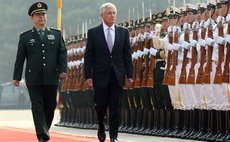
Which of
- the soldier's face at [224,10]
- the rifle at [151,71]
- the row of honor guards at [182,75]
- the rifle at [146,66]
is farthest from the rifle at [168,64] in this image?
the soldier's face at [224,10]

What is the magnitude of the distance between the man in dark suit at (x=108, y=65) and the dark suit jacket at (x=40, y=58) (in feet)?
1.36

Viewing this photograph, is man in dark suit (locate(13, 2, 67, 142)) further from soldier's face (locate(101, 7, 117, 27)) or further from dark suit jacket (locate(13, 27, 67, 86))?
soldier's face (locate(101, 7, 117, 27))

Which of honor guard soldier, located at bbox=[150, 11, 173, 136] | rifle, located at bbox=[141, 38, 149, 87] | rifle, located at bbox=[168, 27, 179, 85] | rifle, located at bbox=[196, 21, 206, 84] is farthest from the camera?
rifle, located at bbox=[141, 38, 149, 87]

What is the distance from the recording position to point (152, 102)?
54.5 ft

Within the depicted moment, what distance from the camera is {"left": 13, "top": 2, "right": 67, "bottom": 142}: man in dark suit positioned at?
1244 centimetres

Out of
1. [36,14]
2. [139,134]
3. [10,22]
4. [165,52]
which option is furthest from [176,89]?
[10,22]

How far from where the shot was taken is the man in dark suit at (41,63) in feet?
40.8

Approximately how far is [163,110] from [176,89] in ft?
4.52

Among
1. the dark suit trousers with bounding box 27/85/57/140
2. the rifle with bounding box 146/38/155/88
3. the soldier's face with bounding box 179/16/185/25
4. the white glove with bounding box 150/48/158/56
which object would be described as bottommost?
the dark suit trousers with bounding box 27/85/57/140

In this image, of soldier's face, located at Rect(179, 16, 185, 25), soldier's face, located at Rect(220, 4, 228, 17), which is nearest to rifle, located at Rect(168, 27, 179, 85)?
soldier's face, located at Rect(179, 16, 185, 25)

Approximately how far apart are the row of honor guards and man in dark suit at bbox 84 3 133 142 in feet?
4.88

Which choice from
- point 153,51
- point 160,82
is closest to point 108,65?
point 153,51

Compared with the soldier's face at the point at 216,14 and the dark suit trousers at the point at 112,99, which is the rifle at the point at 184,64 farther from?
the dark suit trousers at the point at 112,99

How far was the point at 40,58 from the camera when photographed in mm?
12469
